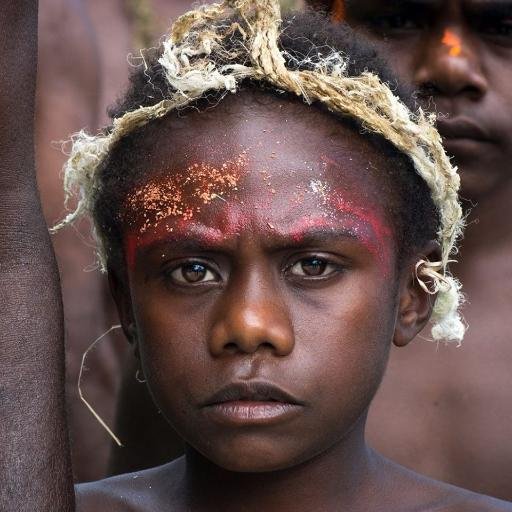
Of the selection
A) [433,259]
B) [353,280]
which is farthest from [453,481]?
[353,280]

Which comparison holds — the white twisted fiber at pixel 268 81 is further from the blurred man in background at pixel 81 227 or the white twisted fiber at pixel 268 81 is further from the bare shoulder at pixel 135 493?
the blurred man in background at pixel 81 227

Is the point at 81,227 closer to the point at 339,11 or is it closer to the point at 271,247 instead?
the point at 339,11

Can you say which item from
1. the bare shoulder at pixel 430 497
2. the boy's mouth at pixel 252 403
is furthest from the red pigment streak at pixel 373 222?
the bare shoulder at pixel 430 497

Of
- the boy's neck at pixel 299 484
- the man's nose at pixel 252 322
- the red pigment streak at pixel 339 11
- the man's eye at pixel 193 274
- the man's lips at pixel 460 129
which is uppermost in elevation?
the red pigment streak at pixel 339 11

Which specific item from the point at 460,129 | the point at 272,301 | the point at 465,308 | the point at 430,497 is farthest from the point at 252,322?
the point at 465,308

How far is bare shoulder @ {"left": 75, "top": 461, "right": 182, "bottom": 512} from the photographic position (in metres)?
3.04

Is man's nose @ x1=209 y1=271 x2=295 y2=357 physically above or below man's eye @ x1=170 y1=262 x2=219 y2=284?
below

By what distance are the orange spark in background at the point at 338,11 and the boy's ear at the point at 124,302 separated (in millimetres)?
1080

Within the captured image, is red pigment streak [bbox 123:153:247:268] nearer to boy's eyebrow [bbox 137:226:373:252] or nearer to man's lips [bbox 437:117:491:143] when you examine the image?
boy's eyebrow [bbox 137:226:373:252]

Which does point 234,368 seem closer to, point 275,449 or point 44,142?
point 275,449

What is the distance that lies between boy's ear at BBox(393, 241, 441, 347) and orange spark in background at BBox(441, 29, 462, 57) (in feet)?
2.22

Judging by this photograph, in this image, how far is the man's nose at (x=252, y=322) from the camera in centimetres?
255

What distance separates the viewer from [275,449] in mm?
2639

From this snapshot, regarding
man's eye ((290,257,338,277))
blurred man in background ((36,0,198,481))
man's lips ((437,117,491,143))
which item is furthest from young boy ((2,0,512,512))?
blurred man in background ((36,0,198,481))
